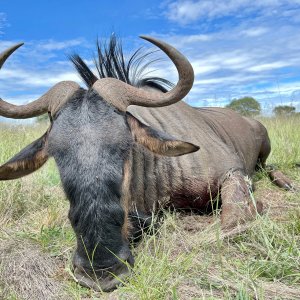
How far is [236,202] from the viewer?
4027 mm

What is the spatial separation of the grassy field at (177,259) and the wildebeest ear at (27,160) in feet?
1.81

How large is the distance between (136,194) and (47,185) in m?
2.61

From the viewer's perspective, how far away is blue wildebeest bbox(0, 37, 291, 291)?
9.80 ft

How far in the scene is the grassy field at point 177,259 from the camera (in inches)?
107

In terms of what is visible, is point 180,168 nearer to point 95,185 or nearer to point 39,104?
point 39,104

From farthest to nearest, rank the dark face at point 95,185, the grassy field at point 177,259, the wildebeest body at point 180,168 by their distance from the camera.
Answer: the wildebeest body at point 180,168
the dark face at point 95,185
the grassy field at point 177,259

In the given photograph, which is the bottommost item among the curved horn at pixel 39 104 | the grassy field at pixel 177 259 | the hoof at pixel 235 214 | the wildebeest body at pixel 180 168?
the grassy field at pixel 177 259

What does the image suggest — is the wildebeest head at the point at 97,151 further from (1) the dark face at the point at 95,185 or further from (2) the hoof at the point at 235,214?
(2) the hoof at the point at 235,214

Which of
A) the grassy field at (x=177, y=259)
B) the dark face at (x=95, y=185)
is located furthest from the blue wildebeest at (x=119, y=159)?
the grassy field at (x=177, y=259)

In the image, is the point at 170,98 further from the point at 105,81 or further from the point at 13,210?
the point at 13,210

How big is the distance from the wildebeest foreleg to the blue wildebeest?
→ 0.01 m

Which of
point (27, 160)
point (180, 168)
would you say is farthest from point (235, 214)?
point (27, 160)

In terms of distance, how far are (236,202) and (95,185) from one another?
61.0 inches

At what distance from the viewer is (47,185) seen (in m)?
6.40
